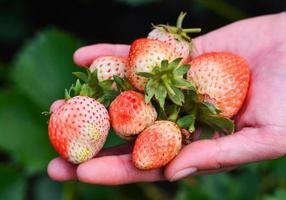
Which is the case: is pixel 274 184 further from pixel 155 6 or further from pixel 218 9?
pixel 155 6

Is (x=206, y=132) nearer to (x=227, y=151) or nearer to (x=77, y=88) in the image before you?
(x=227, y=151)

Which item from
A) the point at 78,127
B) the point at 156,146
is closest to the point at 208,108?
the point at 156,146

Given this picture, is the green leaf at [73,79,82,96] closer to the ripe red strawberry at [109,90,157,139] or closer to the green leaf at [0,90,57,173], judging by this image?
the ripe red strawberry at [109,90,157,139]

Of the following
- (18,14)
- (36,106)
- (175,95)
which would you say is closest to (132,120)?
(175,95)

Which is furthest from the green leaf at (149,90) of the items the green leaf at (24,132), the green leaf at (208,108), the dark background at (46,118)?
the green leaf at (24,132)

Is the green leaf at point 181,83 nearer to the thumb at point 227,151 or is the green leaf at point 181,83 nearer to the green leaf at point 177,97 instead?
the green leaf at point 177,97
